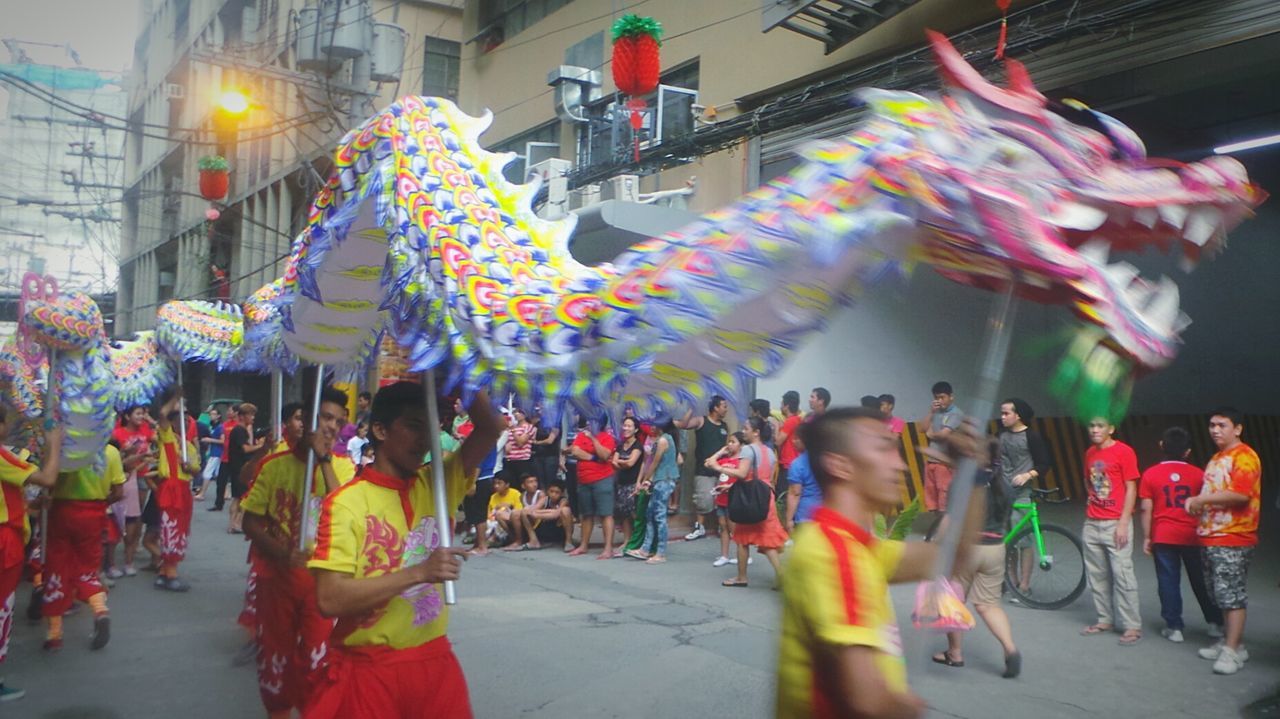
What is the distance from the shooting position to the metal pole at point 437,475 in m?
3.25

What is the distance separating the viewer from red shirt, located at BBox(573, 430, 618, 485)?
443 inches

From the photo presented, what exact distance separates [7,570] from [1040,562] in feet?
22.9

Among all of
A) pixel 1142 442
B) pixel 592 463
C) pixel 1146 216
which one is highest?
pixel 1146 216

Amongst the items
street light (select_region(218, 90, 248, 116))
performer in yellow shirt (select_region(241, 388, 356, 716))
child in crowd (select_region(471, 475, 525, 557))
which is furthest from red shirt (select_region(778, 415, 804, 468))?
street light (select_region(218, 90, 248, 116))

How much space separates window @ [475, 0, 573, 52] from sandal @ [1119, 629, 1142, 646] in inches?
549

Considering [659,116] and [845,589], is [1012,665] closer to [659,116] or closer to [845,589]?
[845,589]

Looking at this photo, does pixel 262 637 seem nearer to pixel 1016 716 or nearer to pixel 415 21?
pixel 1016 716

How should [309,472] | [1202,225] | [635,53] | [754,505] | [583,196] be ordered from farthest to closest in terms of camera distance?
1. [583,196]
2. [635,53]
3. [754,505]
4. [309,472]
5. [1202,225]

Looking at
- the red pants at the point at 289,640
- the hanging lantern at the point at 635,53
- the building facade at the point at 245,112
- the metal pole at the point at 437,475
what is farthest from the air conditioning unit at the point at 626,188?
the metal pole at the point at 437,475

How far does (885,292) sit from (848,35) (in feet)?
31.9

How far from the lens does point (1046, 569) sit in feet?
26.0

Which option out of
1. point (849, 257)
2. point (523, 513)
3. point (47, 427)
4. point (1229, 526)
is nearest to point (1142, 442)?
point (1229, 526)

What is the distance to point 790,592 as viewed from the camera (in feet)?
7.62

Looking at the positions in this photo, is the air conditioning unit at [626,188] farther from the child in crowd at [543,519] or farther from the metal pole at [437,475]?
the metal pole at [437,475]
